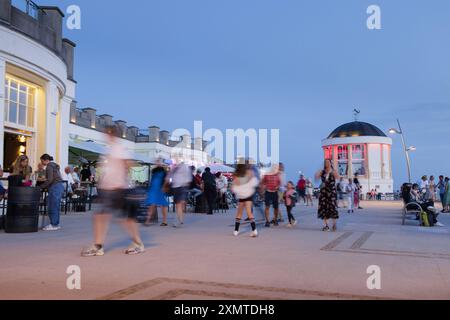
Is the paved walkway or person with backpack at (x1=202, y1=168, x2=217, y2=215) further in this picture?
person with backpack at (x1=202, y1=168, x2=217, y2=215)

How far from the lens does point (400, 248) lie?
7.31m

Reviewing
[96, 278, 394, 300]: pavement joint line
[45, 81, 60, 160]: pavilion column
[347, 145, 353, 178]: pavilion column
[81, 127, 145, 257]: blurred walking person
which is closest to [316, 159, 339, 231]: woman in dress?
[81, 127, 145, 257]: blurred walking person

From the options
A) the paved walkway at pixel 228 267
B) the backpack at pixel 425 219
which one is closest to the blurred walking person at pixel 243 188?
the paved walkway at pixel 228 267

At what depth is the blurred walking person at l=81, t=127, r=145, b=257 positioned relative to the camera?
20.1 feet

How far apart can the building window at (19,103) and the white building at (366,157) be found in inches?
2269

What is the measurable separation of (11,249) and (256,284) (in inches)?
165

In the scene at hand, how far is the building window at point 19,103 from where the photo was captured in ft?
48.9

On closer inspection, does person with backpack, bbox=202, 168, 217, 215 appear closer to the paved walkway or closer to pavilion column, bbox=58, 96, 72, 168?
pavilion column, bbox=58, 96, 72, 168

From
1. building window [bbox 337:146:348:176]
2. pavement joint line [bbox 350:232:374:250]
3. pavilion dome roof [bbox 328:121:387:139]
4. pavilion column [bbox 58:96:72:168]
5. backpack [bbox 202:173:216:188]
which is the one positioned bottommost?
pavement joint line [bbox 350:232:374:250]

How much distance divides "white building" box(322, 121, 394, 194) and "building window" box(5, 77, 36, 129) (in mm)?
57632

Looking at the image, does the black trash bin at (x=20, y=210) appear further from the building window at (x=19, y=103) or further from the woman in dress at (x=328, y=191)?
the building window at (x=19, y=103)
